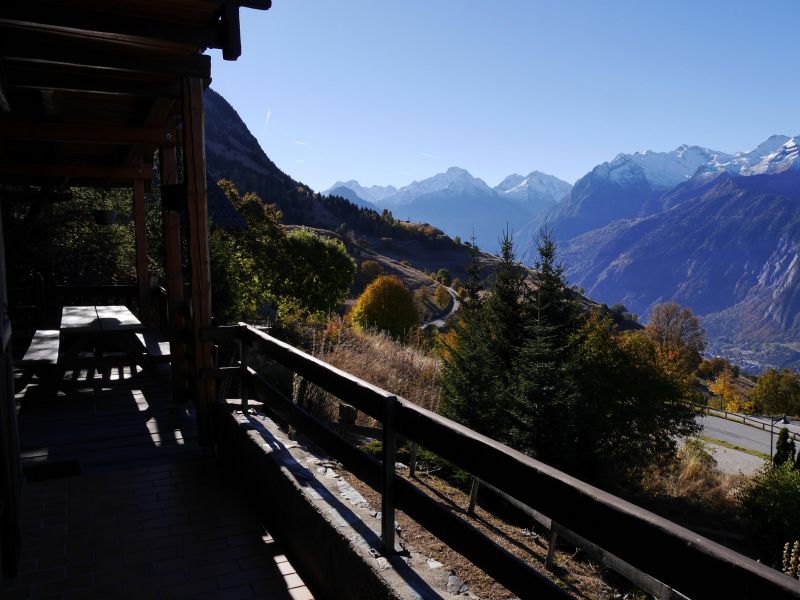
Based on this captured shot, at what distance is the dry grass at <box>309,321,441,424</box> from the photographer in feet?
37.9

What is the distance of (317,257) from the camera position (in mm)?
30062

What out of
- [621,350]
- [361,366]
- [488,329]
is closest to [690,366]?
[621,350]

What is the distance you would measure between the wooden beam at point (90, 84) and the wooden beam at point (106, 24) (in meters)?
0.73

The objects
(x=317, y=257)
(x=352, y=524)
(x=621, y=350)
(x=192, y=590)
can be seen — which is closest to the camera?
(x=352, y=524)

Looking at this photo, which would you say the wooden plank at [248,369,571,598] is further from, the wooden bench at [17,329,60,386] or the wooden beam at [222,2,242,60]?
the wooden bench at [17,329,60,386]

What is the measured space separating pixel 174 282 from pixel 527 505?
4.84 m

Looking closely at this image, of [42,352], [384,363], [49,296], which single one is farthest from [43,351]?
[384,363]

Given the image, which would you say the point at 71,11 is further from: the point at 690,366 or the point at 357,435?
the point at 690,366

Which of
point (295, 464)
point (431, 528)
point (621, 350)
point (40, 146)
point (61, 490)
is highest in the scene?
point (40, 146)

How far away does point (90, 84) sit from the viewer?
4.43 metres

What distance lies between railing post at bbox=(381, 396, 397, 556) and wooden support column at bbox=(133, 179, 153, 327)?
6.42 meters

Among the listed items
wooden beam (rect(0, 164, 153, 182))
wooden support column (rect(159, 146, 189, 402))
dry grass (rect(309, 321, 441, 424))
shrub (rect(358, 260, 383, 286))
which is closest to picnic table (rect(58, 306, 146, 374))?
wooden support column (rect(159, 146, 189, 402))

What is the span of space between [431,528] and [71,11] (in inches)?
Result: 136

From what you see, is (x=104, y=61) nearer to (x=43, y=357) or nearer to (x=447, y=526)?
(x=43, y=357)
